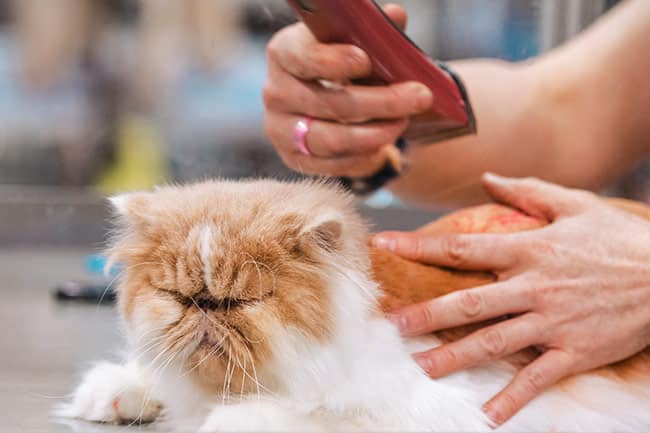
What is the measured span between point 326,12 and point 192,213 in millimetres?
350

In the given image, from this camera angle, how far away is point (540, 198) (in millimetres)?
1112

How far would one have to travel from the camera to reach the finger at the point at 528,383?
0.92 meters

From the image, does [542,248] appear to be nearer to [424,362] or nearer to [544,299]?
[544,299]

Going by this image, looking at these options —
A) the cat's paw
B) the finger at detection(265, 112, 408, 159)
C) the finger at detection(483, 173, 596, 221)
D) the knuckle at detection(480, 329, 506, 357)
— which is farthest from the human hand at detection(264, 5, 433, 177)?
the cat's paw

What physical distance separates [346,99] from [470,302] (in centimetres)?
43

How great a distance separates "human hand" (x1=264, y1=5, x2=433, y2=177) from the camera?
1.15 m

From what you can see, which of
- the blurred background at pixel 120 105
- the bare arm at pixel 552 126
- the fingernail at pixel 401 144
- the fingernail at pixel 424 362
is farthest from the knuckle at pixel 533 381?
the blurred background at pixel 120 105

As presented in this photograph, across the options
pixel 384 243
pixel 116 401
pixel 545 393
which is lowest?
pixel 116 401

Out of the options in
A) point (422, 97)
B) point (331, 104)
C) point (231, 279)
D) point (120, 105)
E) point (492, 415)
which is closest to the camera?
point (231, 279)

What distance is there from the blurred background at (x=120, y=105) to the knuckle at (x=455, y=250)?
70cm

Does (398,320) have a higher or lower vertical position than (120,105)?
higher

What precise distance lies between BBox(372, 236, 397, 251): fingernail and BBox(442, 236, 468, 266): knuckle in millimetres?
66

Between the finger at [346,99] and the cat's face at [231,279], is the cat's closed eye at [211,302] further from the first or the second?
the finger at [346,99]

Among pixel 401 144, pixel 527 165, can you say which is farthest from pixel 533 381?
pixel 527 165
